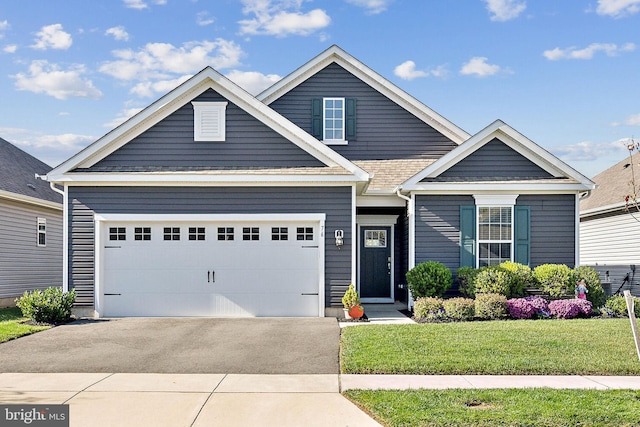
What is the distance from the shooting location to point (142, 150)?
14.2 meters

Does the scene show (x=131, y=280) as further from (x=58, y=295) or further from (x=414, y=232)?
(x=414, y=232)

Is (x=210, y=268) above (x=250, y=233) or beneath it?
beneath

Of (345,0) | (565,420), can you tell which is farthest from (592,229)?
(565,420)

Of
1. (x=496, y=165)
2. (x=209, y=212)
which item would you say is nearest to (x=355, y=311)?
(x=209, y=212)

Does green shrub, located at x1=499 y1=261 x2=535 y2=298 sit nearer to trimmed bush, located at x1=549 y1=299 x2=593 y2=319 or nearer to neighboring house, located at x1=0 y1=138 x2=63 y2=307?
trimmed bush, located at x1=549 y1=299 x2=593 y2=319

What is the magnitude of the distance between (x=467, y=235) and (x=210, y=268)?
249 inches

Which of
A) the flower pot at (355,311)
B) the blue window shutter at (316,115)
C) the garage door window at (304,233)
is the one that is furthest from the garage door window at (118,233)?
the blue window shutter at (316,115)

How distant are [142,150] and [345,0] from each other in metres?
6.13

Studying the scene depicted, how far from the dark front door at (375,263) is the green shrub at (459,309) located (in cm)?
432

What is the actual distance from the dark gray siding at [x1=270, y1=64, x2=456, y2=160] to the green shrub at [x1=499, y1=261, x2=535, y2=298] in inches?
191

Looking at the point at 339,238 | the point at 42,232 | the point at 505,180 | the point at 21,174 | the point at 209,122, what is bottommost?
the point at 339,238

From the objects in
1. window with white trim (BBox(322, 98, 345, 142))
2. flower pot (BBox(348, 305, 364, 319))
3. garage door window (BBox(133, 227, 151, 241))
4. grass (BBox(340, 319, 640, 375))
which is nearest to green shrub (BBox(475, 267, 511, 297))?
grass (BBox(340, 319, 640, 375))

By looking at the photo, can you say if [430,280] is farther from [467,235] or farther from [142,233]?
[142,233]

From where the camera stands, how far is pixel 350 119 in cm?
1816
